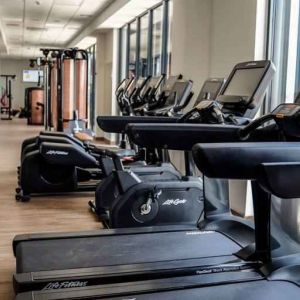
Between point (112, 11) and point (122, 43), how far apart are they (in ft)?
5.62

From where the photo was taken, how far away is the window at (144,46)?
361 inches

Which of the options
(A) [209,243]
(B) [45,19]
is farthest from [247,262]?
(B) [45,19]

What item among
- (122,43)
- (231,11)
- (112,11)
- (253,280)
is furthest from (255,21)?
(122,43)

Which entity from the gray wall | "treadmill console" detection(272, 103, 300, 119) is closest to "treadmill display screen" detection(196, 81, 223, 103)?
"treadmill console" detection(272, 103, 300, 119)

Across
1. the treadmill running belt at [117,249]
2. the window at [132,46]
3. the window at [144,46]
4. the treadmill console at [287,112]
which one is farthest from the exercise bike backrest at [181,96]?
the window at [132,46]

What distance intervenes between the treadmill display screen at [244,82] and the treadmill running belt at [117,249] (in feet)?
2.98

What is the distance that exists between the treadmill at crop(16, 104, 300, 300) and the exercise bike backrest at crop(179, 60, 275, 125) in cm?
52

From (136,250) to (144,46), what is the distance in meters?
7.29

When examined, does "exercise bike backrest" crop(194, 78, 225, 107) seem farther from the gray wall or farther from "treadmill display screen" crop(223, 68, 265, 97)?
the gray wall

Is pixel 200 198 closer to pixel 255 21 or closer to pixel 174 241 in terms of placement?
pixel 174 241

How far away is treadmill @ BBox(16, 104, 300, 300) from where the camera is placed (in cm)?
152

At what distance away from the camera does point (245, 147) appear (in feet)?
5.14

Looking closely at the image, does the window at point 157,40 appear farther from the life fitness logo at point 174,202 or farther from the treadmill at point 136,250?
the treadmill at point 136,250

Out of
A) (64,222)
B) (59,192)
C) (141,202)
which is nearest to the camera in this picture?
(141,202)
